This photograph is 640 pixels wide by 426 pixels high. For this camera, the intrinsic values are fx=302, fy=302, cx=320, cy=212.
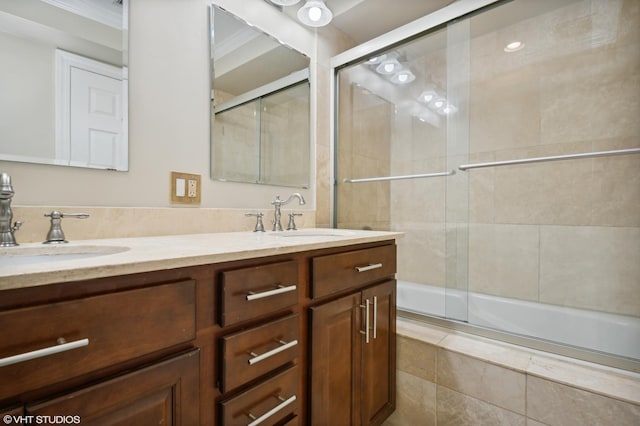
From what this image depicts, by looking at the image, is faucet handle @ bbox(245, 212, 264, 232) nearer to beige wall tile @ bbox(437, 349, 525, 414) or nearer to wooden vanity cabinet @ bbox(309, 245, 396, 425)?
wooden vanity cabinet @ bbox(309, 245, 396, 425)

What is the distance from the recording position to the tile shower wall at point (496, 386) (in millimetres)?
1047

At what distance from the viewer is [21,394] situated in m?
0.45

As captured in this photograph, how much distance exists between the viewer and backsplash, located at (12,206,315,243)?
2.93ft

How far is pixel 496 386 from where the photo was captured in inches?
47.8

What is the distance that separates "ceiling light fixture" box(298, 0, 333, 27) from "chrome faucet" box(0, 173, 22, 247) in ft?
4.85

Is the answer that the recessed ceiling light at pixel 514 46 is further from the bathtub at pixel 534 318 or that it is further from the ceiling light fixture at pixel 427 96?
the bathtub at pixel 534 318

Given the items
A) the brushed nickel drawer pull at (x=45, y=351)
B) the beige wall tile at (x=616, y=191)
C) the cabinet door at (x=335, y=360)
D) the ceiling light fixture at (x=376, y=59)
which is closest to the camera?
the brushed nickel drawer pull at (x=45, y=351)

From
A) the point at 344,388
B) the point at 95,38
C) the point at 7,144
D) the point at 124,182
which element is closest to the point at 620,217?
the point at 344,388

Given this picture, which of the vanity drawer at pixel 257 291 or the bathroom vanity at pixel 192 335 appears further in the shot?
the vanity drawer at pixel 257 291

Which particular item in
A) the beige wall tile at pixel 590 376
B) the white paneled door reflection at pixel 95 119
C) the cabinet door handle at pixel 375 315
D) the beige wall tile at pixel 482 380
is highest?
the white paneled door reflection at pixel 95 119

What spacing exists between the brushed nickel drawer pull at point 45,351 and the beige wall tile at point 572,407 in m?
1.42

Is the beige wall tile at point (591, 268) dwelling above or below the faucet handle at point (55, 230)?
below

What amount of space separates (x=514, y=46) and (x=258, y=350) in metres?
2.38

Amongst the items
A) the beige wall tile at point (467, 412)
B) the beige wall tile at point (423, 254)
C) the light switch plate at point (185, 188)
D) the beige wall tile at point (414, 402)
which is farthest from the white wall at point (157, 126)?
the beige wall tile at point (423, 254)
